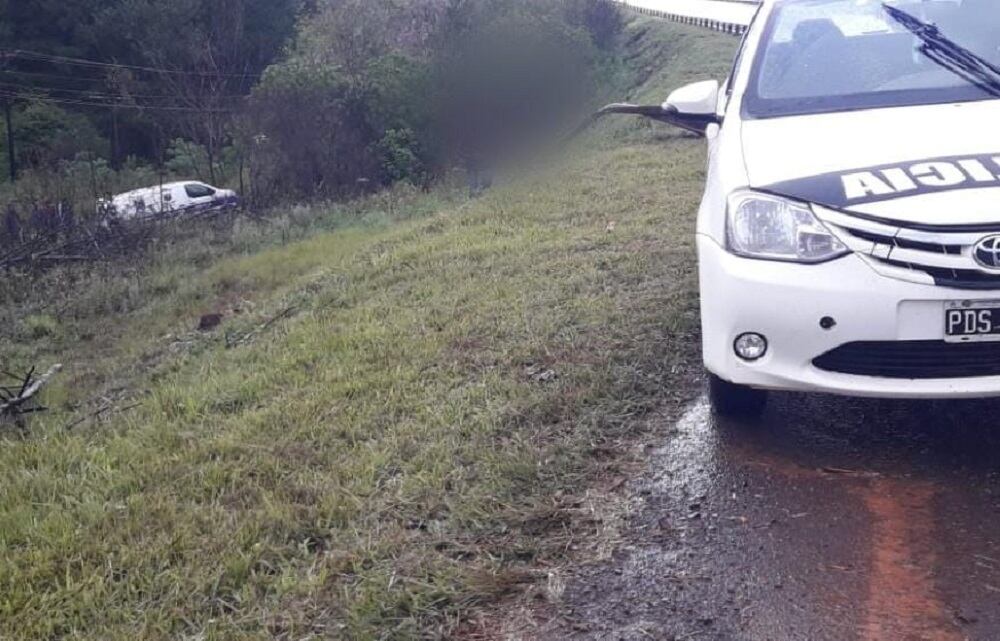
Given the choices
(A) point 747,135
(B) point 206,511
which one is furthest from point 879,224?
(B) point 206,511

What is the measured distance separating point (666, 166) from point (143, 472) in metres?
7.39

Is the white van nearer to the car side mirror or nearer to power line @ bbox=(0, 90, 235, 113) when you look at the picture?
power line @ bbox=(0, 90, 235, 113)

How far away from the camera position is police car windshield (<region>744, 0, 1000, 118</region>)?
158 inches

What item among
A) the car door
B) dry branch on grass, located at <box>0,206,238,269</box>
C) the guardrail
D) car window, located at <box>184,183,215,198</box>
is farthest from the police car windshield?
car window, located at <box>184,183,215,198</box>

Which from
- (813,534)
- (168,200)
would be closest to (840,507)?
(813,534)

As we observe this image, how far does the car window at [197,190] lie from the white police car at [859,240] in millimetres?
24729

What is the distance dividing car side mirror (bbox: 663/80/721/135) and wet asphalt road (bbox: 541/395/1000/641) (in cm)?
133

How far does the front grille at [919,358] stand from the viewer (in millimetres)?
3188

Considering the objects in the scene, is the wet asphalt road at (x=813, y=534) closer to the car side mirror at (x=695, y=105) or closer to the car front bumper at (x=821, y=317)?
the car front bumper at (x=821, y=317)

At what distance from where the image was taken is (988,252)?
3086 millimetres

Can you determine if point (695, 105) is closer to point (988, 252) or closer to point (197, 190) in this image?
point (988, 252)

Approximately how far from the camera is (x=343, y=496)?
142 inches

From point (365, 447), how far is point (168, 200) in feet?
70.8

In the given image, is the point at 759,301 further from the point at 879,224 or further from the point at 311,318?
the point at 311,318
